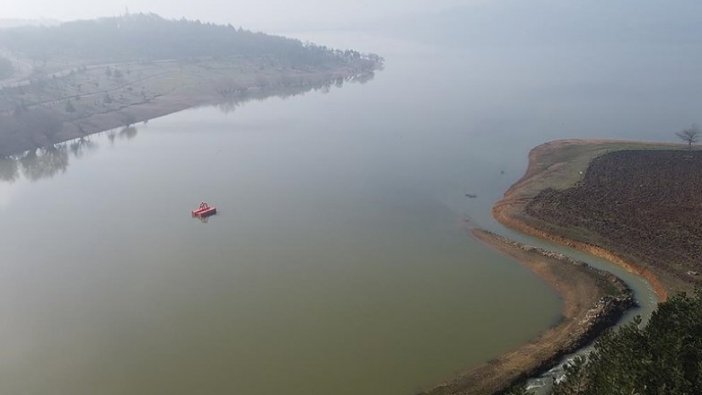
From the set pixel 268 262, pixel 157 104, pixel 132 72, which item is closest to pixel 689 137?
pixel 268 262

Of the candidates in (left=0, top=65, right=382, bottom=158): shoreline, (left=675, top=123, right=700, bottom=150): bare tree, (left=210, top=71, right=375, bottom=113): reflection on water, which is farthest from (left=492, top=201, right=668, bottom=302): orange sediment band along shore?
(left=210, top=71, right=375, bottom=113): reflection on water

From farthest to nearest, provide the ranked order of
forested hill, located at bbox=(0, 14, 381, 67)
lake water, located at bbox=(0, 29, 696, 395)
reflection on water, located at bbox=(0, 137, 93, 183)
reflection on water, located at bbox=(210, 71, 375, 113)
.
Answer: forested hill, located at bbox=(0, 14, 381, 67) → reflection on water, located at bbox=(210, 71, 375, 113) → reflection on water, located at bbox=(0, 137, 93, 183) → lake water, located at bbox=(0, 29, 696, 395)

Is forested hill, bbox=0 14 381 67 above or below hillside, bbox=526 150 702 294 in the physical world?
above

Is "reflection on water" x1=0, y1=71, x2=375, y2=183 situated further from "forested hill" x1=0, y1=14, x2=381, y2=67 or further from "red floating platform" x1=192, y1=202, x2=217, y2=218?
"forested hill" x1=0, y1=14, x2=381, y2=67

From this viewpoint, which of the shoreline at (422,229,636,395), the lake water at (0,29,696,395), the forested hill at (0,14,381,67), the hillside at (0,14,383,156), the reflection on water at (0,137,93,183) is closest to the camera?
the shoreline at (422,229,636,395)

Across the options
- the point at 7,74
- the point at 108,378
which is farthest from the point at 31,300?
the point at 7,74

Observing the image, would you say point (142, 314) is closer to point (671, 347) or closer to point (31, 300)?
point (31, 300)

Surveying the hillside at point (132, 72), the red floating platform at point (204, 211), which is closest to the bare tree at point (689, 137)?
the red floating platform at point (204, 211)

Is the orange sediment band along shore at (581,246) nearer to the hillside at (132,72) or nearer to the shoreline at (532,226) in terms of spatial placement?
the shoreline at (532,226)
